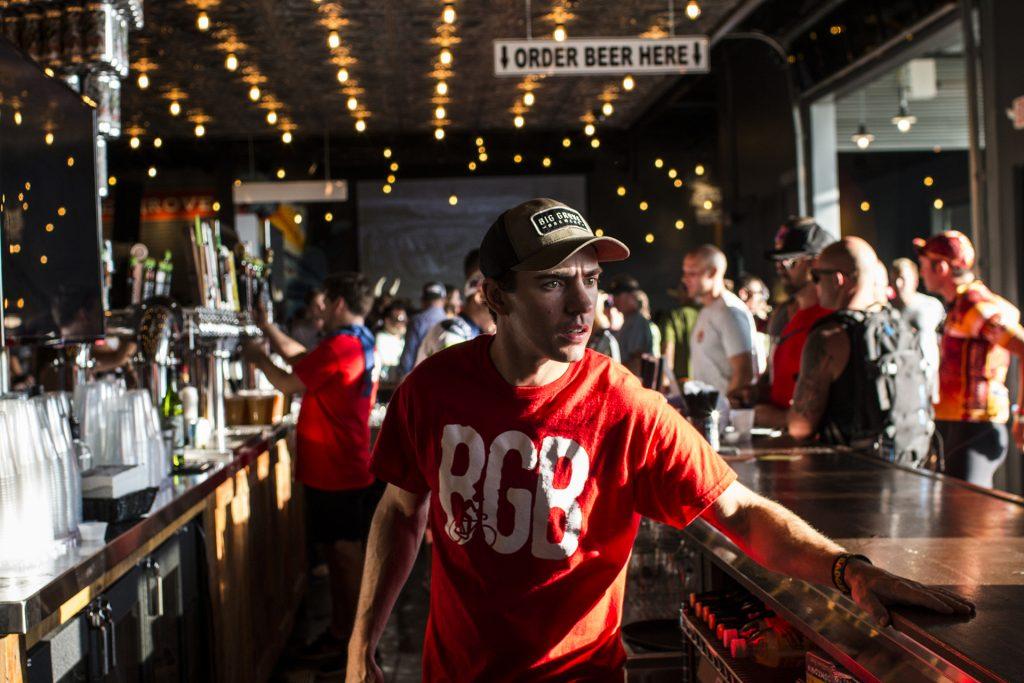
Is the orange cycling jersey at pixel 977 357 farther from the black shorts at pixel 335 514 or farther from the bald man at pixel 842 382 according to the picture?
the black shorts at pixel 335 514

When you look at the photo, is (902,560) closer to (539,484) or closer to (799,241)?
(539,484)

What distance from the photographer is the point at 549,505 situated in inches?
70.9

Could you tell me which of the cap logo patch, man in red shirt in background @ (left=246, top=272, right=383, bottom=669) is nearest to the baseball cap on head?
the cap logo patch

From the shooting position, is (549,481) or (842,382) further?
(842,382)

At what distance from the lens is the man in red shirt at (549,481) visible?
1.79 m

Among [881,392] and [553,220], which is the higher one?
[553,220]

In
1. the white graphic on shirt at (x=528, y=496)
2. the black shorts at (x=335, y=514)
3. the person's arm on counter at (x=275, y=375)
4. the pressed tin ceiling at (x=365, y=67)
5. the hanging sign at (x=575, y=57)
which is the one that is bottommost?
the black shorts at (x=335, y=514)

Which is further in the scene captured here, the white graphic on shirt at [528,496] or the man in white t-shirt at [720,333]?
the man in white t-shirt at [720,333]

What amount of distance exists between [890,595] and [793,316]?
361cm

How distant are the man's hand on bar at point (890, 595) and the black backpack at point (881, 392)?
2113 millimetres

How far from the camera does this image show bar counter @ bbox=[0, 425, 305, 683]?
1954 millimetres

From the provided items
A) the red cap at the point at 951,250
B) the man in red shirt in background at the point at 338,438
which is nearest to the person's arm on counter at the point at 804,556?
the man in red shirt in background at the point at 338,438

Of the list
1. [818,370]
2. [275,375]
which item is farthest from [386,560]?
[275,375]

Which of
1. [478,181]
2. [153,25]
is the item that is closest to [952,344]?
[153,25]
